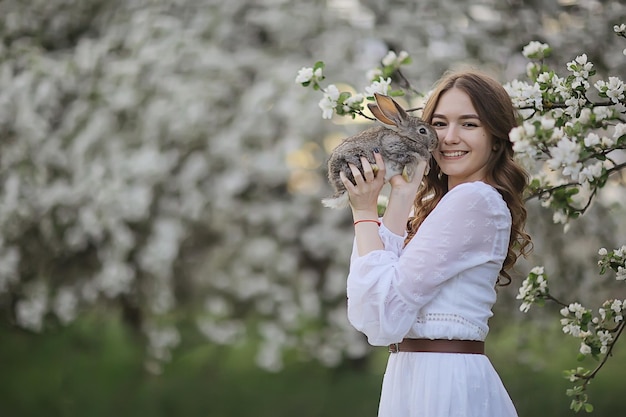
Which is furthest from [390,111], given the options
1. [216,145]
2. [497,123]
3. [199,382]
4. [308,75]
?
[199,382]

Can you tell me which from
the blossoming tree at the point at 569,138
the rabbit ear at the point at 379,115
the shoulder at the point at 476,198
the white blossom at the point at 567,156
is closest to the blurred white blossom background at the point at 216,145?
the blossoming tree at the point at 569,138

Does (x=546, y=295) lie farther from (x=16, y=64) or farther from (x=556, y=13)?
(x=16, y=64)

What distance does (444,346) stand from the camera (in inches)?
89.3

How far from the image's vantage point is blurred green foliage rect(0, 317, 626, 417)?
6312 mm

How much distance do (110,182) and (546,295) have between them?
3369 mm

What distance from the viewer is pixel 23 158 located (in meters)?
5.76

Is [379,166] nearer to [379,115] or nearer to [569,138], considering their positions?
[379,115]

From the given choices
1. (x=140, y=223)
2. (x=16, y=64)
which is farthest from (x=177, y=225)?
(x=16, y=64)

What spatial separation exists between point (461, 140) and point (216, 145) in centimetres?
321

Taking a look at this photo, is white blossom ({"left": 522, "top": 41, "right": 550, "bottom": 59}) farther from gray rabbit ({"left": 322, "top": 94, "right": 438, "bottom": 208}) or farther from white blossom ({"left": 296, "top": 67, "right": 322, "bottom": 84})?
white blossom ({"left": 296, "top": 67, "right": 322, "bottom": 84})

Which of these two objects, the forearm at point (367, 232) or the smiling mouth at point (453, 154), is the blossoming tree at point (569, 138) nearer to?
Answer: the smiling mouth at point (453, 154)

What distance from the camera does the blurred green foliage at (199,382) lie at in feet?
20.7

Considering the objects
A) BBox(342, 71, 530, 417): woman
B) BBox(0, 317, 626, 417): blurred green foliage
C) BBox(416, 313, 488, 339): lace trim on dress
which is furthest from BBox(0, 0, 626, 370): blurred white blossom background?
BBox(416, 313, 488, 339): lace trim on dress

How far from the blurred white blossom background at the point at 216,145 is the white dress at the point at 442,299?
119 inches
